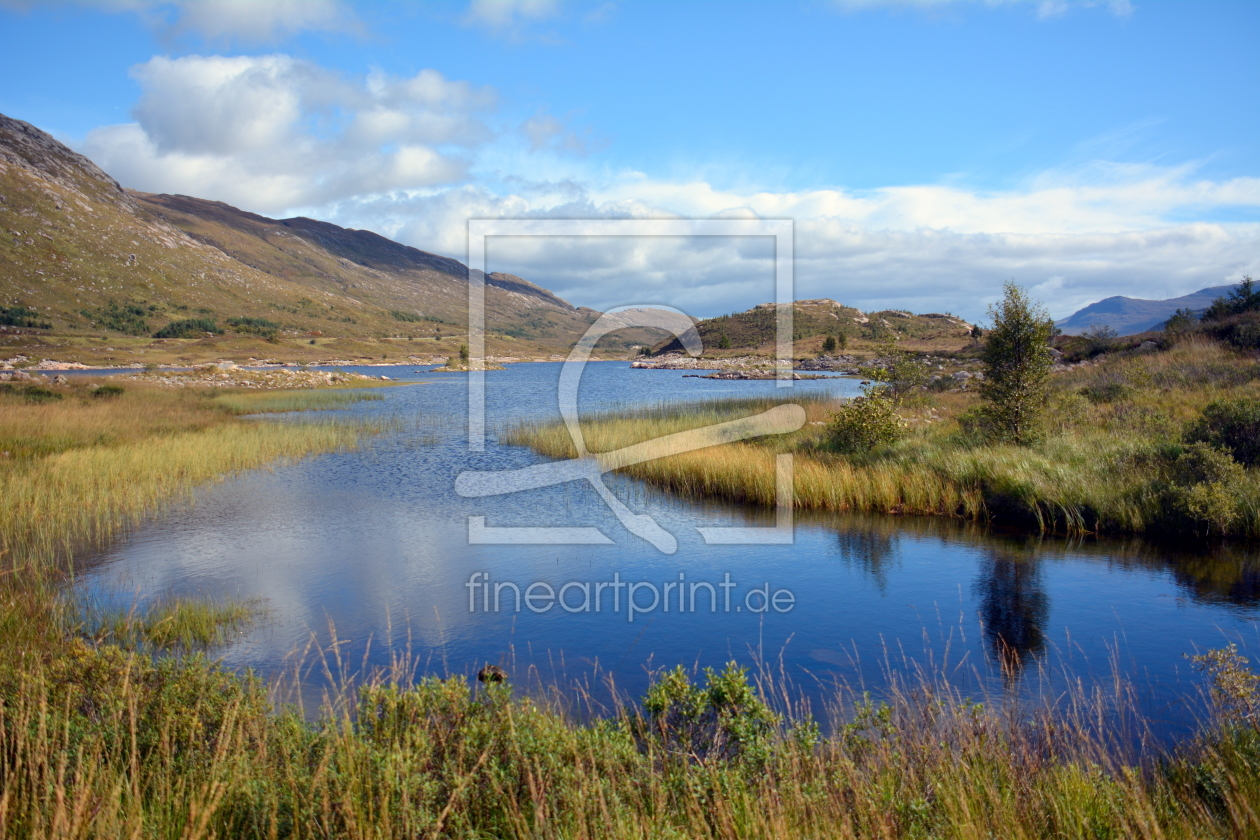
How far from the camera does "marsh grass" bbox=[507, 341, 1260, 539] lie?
52.9 ft

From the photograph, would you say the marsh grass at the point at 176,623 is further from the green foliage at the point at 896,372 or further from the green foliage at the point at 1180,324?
A: the green foliage at the point at 1180,324

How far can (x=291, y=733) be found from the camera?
585 cm

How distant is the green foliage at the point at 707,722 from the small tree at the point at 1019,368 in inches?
671

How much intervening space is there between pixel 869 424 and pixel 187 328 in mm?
129751

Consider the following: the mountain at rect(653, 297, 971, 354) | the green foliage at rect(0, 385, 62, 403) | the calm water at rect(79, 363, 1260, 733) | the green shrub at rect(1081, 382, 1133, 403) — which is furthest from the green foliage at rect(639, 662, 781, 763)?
the mountain at rect(653, 297, 971, 354)

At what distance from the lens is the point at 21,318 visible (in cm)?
10681

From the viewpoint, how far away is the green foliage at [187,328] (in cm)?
11619

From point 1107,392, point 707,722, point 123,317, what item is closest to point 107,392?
point 707,722

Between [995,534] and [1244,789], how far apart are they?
1183 centimetres

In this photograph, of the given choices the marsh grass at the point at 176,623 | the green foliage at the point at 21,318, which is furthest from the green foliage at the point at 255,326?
the marsh grass at the point at 176,623

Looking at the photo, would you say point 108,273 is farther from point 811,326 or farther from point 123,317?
point 811,326

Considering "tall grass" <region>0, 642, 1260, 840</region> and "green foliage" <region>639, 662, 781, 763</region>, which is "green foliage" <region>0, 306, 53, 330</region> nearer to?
"tall grass" <region>0, 642, 1260, 840</region>

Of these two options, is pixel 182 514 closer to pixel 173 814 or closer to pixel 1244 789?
pixel 173 814

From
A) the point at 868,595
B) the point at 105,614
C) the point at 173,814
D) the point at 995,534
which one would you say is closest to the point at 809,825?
the point at 173,814
